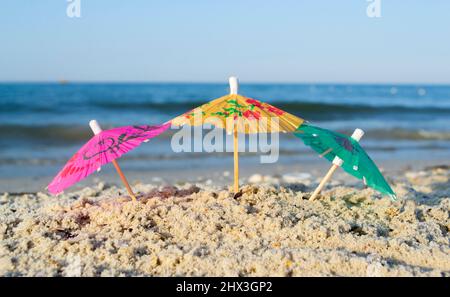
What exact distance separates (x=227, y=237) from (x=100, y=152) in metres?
0.98

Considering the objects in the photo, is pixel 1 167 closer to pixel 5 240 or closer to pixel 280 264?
pixel 5 240

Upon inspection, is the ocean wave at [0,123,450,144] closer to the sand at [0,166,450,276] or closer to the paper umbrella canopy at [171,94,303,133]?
the sand at [0,166,450,276]

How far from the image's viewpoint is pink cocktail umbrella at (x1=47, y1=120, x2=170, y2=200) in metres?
3.16

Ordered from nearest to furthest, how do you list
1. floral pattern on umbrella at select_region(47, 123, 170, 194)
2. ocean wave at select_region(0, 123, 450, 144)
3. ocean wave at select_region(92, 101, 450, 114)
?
floral pattern on umbrella at select_region(47, 123, 170, 194) → ocean wave at select_region(0, 123, 450, 144) → ocean wave at select_region(92, 101, 450, 114)

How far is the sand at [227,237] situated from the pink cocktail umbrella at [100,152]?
1.17ft

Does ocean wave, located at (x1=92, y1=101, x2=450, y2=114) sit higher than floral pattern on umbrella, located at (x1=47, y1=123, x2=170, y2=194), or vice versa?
floral pattern on umbrella, located at (x1=47, y1=123, x2=170, y2=194)

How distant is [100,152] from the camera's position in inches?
127

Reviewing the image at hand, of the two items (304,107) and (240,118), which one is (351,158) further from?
(304,107)

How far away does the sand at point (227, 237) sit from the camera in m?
2.79

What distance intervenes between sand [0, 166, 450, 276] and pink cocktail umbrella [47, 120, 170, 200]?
36 centimetres

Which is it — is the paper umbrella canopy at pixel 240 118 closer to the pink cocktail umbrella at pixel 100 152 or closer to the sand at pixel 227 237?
the pink cocktail umbrella at pixel 100 152

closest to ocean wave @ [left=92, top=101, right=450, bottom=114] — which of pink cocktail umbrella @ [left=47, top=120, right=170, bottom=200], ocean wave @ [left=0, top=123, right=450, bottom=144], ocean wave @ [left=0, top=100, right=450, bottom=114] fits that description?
ocean wave @ [left=0, top=100, right=450, bottom=114]

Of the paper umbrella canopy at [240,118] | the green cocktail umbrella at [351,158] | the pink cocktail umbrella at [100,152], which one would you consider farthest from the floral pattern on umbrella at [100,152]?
the green cocktail umbrella at [351,158]

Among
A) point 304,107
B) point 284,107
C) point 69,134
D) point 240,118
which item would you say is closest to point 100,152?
point 240,118
